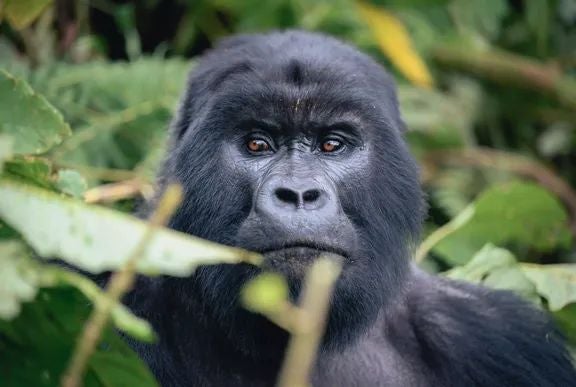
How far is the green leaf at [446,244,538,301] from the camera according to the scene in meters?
3.50

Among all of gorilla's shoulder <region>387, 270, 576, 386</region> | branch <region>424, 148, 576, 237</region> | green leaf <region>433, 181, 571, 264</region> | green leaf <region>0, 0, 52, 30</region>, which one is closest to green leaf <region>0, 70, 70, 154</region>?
green leaf <region>0, 0, 52, 30</region>

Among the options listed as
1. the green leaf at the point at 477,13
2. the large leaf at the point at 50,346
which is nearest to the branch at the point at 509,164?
the green leaf at the point at 477,13

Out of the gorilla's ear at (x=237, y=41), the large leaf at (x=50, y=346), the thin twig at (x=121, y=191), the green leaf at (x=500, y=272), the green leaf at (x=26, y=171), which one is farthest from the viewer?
the thin twig at (x=121, y=191)

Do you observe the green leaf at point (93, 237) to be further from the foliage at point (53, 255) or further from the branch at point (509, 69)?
the branch at point (509, 69)

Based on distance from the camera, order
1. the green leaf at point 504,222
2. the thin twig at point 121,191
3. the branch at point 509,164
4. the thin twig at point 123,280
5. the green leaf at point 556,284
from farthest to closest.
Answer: the branch at point 509,164, the thin twig at point 121,191, the green leaf at point 504,222, the green leaf at point 556,284, the thin twig at point 123,280

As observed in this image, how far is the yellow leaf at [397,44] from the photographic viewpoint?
5.32 meters

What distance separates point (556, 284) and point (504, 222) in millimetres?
561

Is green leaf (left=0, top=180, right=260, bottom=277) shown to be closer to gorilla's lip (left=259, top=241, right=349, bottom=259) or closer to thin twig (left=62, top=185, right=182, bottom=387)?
thin twig (left=62, top=185, right=182, bottom=387)

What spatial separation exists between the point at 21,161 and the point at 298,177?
95 cm

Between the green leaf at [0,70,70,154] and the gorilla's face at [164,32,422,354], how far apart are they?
0.62m

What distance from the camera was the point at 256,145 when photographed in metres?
2.88

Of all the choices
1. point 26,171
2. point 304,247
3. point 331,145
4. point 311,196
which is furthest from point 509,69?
point 26,171

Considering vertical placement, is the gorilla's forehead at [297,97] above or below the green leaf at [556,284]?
above

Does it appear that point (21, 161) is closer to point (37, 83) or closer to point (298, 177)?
point (298, 177)
